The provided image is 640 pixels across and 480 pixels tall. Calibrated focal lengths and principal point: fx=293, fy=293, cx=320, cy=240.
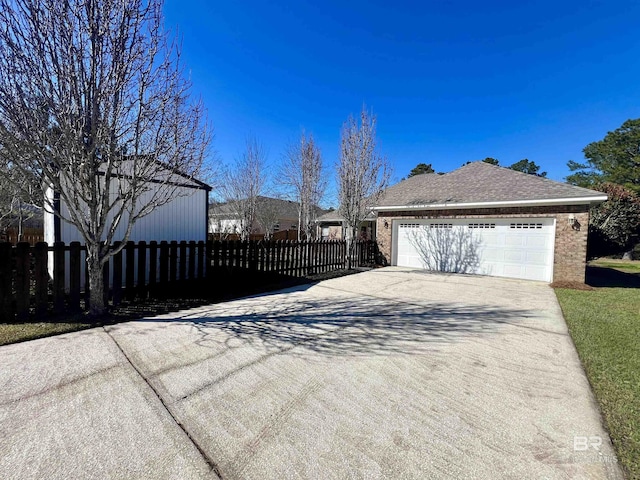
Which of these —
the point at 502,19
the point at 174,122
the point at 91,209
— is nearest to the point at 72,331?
the point at 91,209

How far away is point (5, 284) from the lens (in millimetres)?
4484

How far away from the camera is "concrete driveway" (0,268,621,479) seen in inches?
77.1

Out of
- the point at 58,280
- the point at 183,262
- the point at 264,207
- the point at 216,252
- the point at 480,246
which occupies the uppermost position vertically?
the point at 264,207

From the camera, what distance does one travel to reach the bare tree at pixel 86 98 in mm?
3934

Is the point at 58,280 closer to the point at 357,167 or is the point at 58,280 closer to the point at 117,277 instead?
the point at 117,277

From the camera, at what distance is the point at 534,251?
10.3 metres

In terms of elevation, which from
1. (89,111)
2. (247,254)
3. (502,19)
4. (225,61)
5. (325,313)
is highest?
(502,19)

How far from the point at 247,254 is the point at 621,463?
7.79m

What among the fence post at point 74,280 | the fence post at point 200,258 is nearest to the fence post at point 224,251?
the fence post at point 200,258

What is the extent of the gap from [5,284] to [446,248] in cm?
1284

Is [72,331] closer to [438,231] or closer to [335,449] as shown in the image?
[335,449]

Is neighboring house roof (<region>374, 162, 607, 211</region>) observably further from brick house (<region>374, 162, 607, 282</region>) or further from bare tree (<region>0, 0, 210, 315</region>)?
bare tree (<region>0, 0, 210, 315</region>)

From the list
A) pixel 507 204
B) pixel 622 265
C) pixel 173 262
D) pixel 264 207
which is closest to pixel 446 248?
pixel 507 204

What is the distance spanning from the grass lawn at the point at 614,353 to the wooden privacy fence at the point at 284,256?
7015 millimetres
